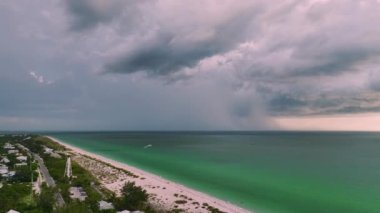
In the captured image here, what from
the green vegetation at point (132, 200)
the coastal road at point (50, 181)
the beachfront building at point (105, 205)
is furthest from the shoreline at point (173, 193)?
the coastal road at point (50, 181)

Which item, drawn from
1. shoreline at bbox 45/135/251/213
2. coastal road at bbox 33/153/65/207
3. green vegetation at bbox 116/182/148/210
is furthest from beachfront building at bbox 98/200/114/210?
shoreline at bbox 45/135/251/213

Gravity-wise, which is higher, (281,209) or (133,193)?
(133,193)

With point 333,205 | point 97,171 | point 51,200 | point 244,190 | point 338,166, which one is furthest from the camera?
point 338,166

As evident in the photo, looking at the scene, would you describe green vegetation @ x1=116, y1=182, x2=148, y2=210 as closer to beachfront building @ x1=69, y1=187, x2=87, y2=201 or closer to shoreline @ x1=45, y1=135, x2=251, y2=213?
shoreline @ x1=45, y1=135, x2=251, y2=213

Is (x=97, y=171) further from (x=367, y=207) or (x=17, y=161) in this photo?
(x=367, y=207)

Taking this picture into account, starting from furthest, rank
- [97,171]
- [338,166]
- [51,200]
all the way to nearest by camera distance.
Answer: [338,166] < [97,171] < [51,200]

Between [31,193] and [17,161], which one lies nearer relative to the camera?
[31,193]

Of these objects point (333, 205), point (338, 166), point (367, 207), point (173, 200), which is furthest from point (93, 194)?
point (338, 166)

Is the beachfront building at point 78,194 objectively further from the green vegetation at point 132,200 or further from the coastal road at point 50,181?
the green vegetation at point 132,200
